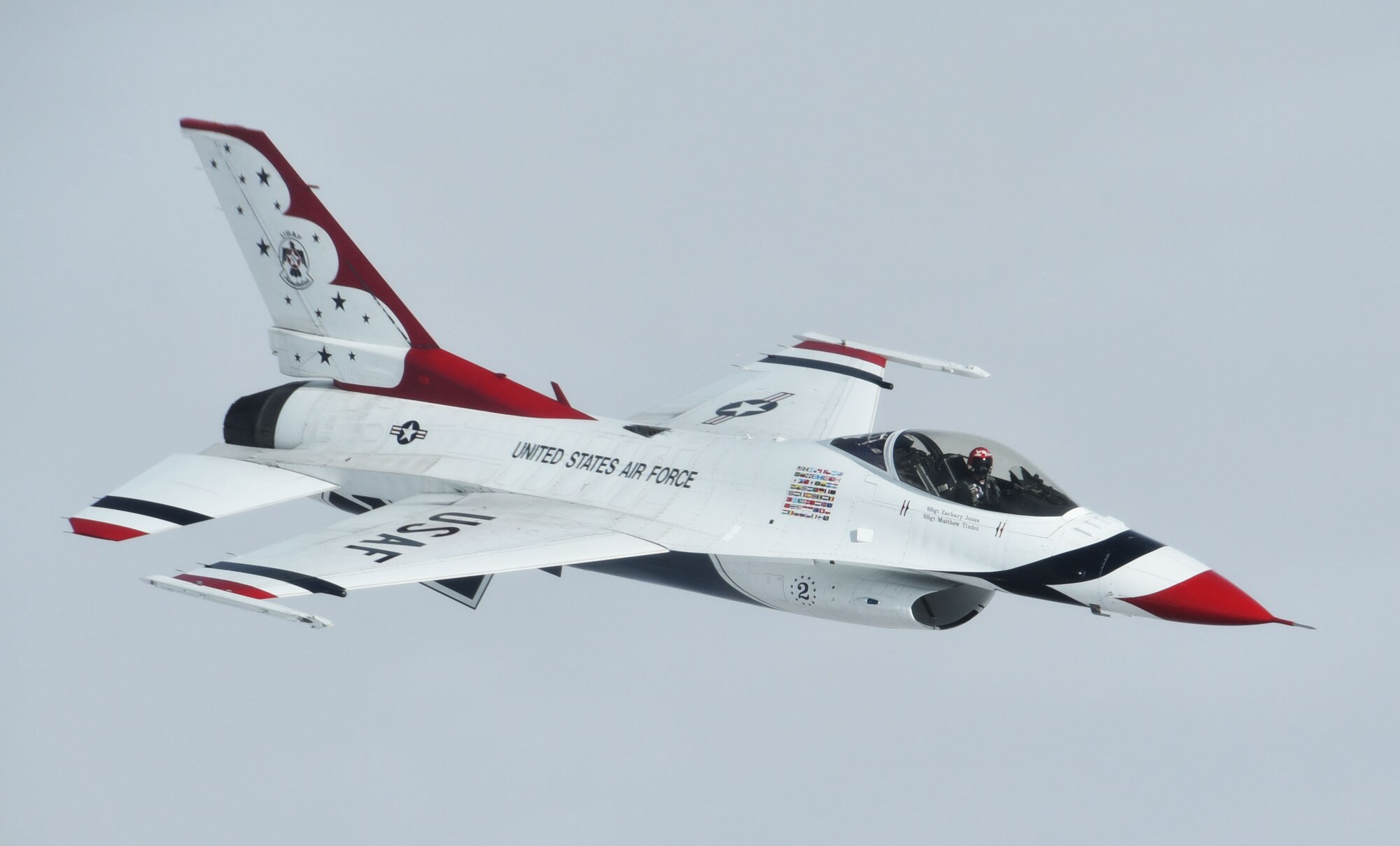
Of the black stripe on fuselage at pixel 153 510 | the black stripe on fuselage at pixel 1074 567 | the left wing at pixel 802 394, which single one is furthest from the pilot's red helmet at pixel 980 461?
the black stripe on fuselage at pixel 153 510

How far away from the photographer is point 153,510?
17172 mm

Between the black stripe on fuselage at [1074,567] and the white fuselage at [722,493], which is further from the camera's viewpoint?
the white fuselage at [722,493]

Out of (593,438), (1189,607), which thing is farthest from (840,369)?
(1189,607)

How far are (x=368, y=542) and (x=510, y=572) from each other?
5.17 ft

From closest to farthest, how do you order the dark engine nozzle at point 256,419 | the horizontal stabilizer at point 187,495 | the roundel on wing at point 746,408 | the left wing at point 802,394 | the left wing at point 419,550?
the left wing at point 419,550 → the horizontal stabilizer at point 187,495 → the dark engine nozzle at point 256,419 → the left wing at point 802,394 → the roundel on wing at point 746,408

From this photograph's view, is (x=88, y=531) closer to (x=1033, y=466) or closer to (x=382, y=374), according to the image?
(x=382, y=374)

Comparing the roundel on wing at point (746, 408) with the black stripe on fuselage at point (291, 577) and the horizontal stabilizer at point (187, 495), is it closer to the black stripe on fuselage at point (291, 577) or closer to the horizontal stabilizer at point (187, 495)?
the horizontal stabilizer at point (187, 495)

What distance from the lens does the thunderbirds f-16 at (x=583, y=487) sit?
48.5ft

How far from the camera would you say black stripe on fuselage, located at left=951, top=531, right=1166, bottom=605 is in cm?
1451

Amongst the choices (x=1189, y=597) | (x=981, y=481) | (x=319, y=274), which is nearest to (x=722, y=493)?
(x=981, y=481)

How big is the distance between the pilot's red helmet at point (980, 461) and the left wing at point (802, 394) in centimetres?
423

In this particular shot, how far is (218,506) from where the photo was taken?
17453 mm

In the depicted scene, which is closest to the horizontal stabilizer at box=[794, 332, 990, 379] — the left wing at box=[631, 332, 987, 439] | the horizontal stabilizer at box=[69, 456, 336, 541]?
the left wing at box=[631, 332, 987, 439]

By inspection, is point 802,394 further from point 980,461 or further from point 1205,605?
point 1205,605
